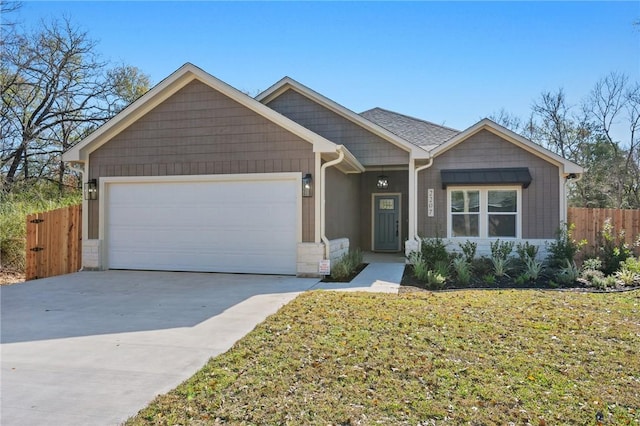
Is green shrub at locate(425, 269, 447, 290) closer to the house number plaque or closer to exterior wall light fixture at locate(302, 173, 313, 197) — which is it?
exterior wall light fixture at locate(302, 173, 313, 197)

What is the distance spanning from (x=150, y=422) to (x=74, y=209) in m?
9.49

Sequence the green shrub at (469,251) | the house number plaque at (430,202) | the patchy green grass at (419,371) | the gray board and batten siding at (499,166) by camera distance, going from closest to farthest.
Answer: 1. the patchy green grass at (419,371)
2. the green shrub at (469,251)
3. the gray board and batten siding at (499,166)
4. the house number plaque at (430,202)

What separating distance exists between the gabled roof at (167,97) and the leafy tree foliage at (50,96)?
8.59m

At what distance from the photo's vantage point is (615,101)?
22.1 m

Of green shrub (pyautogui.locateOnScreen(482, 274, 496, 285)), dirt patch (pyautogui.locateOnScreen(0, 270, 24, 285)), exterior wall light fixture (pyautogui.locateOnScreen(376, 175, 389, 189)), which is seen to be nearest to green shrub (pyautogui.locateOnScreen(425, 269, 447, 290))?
green shrub (pyautogui.locateOnScreen(482, 274, 496, 285))

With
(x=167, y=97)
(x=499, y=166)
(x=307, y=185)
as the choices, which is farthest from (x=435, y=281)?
(x=167, y=97)

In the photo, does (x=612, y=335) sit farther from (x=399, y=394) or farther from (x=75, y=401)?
(x=75, y=401)

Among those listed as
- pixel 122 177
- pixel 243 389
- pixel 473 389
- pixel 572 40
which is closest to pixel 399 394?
pixel 473 389

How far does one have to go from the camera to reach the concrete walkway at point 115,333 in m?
3.17

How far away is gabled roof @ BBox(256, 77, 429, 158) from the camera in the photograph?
10734 millimetres

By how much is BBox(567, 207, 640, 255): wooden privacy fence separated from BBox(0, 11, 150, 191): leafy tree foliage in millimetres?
19442

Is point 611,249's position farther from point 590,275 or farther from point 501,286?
point 501,286

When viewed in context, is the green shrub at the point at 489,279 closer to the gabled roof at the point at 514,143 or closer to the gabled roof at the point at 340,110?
the gabled roof at the point at 340,110

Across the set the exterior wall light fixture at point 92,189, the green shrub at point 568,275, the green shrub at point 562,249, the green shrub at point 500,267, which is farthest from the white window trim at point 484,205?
the exterior wall light fixture at point 92,189
